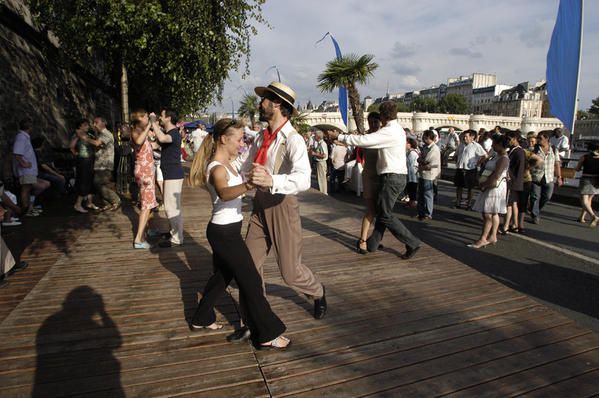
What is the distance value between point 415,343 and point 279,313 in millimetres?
1144

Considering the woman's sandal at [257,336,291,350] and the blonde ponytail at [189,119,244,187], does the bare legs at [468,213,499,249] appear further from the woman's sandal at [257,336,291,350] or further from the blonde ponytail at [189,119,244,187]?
the blonde ponytail at [189,119,244,187]

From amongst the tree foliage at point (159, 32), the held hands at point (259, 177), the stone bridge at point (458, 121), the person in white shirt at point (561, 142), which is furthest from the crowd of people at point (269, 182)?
the stone bridge at point (458, 121)

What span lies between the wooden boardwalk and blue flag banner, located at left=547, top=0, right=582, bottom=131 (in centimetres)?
897

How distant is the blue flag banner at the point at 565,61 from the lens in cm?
1036

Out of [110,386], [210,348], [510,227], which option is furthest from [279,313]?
[510,227]

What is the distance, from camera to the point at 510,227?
697 centimetres

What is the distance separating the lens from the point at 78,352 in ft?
8.66

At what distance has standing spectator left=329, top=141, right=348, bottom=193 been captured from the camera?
11.1m

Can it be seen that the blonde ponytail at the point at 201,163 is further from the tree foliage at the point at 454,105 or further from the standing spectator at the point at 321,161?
A: the tree foliage at the point at 454,105

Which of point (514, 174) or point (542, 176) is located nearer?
point (514, 174)

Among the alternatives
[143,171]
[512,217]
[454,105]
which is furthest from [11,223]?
[454,105]

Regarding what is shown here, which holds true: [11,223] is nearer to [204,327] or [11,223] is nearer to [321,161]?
[204,327]

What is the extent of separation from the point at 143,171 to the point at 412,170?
6523mm

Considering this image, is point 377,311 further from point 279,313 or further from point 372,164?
point 372,164
